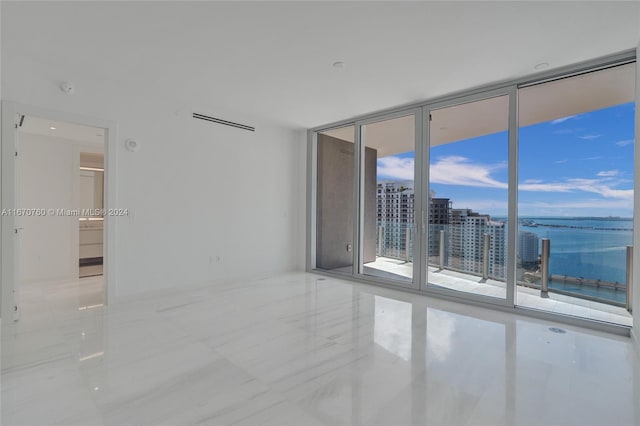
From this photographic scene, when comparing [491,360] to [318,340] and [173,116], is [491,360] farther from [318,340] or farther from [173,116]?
[173,116]

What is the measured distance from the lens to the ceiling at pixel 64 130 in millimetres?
4512

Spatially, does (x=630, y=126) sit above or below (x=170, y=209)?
above

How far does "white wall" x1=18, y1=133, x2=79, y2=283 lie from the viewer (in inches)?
200

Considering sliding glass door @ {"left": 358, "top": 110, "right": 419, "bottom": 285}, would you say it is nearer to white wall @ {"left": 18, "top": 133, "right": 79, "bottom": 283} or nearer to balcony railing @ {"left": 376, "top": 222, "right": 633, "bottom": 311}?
balcony railing @ {"left": 376, "top": 222, "right": 633, "bottom": 311}

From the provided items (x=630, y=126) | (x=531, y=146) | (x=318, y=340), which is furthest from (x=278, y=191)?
(x=630, y=126)

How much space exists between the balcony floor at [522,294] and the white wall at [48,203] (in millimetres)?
5481

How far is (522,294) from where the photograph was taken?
4055mm

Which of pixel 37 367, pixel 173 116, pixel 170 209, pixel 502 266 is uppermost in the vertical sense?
pixel 173 116

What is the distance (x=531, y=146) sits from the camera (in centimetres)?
383

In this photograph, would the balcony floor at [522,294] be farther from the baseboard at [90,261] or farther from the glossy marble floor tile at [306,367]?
the baseboard at [90,261]

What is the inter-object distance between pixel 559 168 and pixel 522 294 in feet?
5.49

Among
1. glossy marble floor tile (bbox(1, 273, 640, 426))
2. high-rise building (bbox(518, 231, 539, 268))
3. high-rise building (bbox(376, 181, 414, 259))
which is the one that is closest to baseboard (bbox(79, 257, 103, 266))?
glossy marble floor tile (bbox(1, 273, 640, 426))

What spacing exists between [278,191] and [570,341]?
4.71 metres

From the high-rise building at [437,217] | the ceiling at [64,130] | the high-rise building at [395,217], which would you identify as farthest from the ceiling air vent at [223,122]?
the high-rise building at [437,217]
